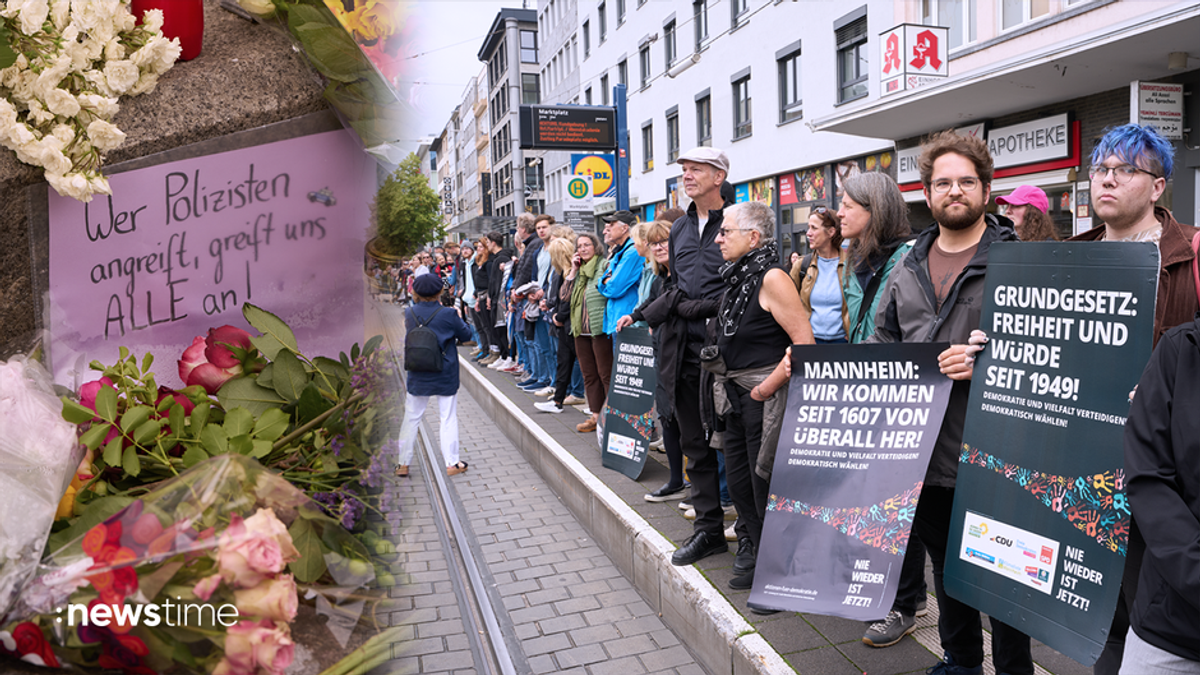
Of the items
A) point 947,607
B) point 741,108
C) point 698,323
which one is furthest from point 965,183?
point 741,108

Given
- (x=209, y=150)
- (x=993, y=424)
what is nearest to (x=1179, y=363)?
(x=993, y=424)

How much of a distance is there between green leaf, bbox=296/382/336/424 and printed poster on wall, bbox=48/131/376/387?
7 cm

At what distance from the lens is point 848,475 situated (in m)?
2.89

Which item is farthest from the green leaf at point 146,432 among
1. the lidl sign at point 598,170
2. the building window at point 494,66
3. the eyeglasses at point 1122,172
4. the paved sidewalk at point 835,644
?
the lidl sign at point 598,170

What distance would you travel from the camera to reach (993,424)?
8.22 feet

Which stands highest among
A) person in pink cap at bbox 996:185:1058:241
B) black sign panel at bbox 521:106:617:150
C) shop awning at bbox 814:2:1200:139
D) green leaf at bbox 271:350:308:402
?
black sign panel at bbox 521:106:617:150

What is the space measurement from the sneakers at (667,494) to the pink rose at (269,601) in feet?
15.2

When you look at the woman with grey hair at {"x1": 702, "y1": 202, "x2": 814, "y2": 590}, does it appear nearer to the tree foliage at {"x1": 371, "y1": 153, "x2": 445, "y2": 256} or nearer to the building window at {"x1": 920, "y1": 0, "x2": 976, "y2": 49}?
the tree foliage at {"x1": 371, "y1": 153, "x2": 445, "y2": 256}

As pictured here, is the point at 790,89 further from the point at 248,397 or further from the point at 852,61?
the point at 248,397

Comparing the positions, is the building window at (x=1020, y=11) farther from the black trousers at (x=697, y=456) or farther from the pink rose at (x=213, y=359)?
the pink rose at (x=213, y=359)

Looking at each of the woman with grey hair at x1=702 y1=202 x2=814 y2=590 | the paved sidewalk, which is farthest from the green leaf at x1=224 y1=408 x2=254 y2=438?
the woman with grey hair at x1=702 y1=202 x2=814 y2=590

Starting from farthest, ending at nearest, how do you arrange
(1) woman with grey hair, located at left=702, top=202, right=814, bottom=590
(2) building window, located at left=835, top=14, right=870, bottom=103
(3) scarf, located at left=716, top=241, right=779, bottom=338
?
(2) building window, located at left=835, top=14, right=870, bottom=103 < (3) scarf, located at left=716, top=241, right=779, bottom=338 < (1) woman with grey hair, located at left=702, top=202, right=814, bottom=590

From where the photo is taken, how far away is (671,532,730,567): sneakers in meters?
4.19

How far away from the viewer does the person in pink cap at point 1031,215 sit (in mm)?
4203
